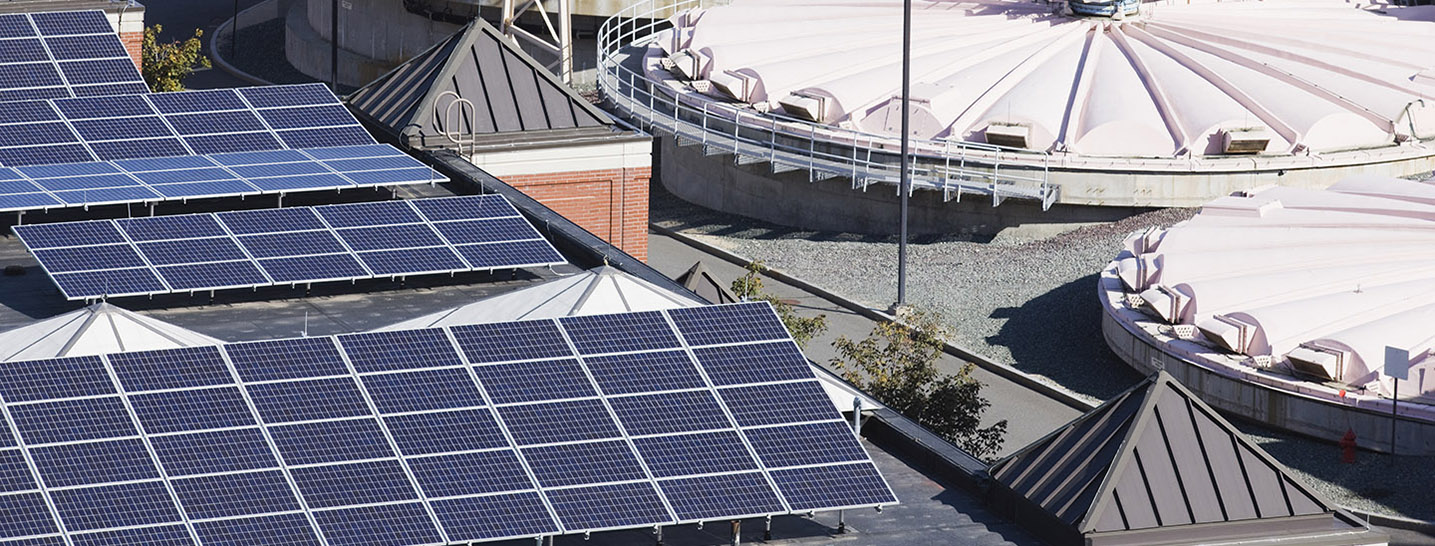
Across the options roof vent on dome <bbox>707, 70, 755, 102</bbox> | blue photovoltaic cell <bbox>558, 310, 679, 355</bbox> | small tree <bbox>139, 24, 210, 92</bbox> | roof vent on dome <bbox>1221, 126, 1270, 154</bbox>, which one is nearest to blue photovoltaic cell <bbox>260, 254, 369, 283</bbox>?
blue photovoltaic cell <bbox>558, 310, 679, 355</bbox>

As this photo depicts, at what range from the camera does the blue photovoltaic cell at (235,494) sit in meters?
27.1

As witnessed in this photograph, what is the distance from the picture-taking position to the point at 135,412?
93.1ft

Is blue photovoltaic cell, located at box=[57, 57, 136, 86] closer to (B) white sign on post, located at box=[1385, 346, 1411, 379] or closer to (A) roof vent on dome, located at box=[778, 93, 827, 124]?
(A) roof vent on dome, located at box=[778, 93, 827, 124]

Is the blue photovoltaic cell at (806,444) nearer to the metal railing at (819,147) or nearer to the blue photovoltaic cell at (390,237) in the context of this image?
the blue photovoltaic cell at (390,237)

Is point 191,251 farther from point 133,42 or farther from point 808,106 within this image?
point 808,106

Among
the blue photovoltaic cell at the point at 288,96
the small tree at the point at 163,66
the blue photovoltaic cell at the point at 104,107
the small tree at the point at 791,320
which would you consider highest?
the blue photovoltaic cell at the point at 288,96

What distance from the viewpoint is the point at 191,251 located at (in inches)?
1528

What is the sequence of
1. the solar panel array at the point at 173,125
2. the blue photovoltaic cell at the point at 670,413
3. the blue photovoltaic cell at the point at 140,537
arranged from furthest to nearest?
1. the solar panel array at the point at 173,125
2. the blue photovoltaic cell at the point at 670,413
3. the blue photovoltaic cell at the point at 140,537

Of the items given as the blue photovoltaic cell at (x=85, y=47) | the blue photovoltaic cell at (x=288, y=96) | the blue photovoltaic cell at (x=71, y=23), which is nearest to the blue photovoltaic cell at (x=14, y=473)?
the blue photovoltaic cell at (x=288, y=96)

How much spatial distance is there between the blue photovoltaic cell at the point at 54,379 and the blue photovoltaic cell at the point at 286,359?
61.8 inches

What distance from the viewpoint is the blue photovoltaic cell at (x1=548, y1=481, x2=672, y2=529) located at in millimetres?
27922

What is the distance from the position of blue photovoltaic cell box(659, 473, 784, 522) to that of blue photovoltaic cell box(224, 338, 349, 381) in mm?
4311

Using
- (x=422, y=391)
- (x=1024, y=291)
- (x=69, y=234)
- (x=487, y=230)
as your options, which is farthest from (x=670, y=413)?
(x=1024, y=291)

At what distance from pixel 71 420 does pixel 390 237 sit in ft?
40.8
